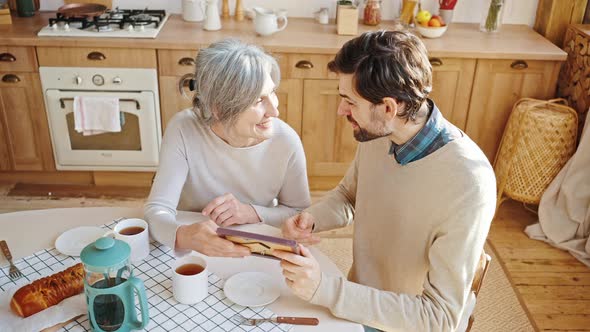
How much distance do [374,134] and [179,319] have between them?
67 cm

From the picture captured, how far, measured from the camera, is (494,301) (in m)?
2.68

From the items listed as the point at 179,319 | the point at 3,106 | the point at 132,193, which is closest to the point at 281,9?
the point at 132,193

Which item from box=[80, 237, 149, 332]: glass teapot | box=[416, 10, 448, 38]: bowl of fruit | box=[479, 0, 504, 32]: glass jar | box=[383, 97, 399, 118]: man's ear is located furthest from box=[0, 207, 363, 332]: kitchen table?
box=[479, 0, 504, 32]: glass jar

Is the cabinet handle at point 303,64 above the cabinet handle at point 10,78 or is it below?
above

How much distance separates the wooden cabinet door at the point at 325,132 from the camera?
3217mm

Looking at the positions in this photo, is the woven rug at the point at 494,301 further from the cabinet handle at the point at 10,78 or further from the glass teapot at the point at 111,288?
the cabinet handle at the point at 10,78

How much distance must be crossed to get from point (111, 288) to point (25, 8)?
2.74 meters

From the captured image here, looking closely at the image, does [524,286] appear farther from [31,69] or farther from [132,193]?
[31,69]

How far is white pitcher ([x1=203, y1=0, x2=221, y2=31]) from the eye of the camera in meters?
3.20

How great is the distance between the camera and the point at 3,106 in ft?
10.5

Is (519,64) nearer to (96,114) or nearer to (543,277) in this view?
(543,277)

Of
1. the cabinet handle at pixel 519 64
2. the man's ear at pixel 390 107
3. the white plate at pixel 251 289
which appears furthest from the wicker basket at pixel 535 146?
the white plate at pixel 251 289

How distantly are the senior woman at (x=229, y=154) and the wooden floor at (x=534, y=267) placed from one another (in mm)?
1273

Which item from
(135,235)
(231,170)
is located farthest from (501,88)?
(135,235)
